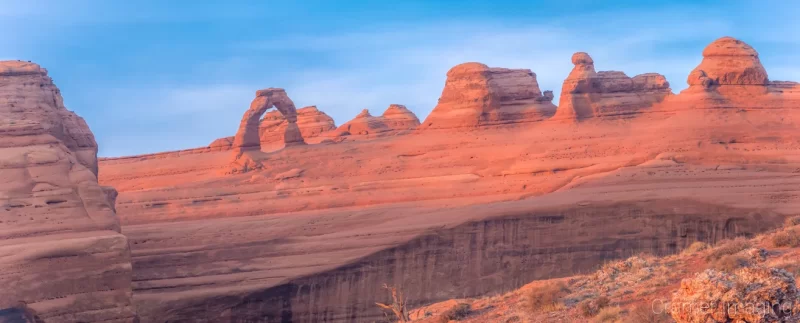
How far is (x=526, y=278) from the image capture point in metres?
31.0

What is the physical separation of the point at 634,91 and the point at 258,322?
832 inches

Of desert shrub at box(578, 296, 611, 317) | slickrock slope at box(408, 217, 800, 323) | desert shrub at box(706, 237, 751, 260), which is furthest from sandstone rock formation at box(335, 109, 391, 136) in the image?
desert shrub at box(578, 296, 611, 317)

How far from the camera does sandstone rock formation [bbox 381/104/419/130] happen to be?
64312mm

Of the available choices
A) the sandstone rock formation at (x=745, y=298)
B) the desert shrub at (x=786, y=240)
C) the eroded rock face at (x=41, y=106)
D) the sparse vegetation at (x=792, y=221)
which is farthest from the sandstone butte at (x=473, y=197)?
the sandstone rock formation at (x=745, y=298)

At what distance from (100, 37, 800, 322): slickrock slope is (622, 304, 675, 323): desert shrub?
17.3m

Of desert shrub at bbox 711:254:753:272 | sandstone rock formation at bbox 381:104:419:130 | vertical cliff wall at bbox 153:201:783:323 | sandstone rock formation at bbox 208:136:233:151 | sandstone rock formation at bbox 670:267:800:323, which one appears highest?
sandstone rock formation at bbox 381:104:419:130

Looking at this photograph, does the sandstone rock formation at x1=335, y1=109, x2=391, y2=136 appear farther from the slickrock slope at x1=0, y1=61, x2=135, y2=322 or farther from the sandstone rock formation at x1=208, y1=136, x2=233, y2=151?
the slickrock slope at x1=0, y1=61, x2=135, y2=322

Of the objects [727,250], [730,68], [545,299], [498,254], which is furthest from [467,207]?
[545,299]

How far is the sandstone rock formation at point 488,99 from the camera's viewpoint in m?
42.6

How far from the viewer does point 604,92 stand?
4162cm

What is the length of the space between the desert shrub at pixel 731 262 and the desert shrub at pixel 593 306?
8.29 feet

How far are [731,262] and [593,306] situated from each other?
312 cm

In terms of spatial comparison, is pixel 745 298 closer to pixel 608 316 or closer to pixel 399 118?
pixel 608 316

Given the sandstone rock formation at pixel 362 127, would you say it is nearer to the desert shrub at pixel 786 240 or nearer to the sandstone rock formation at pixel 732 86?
the sandstone rock formation at pixel 732 86
